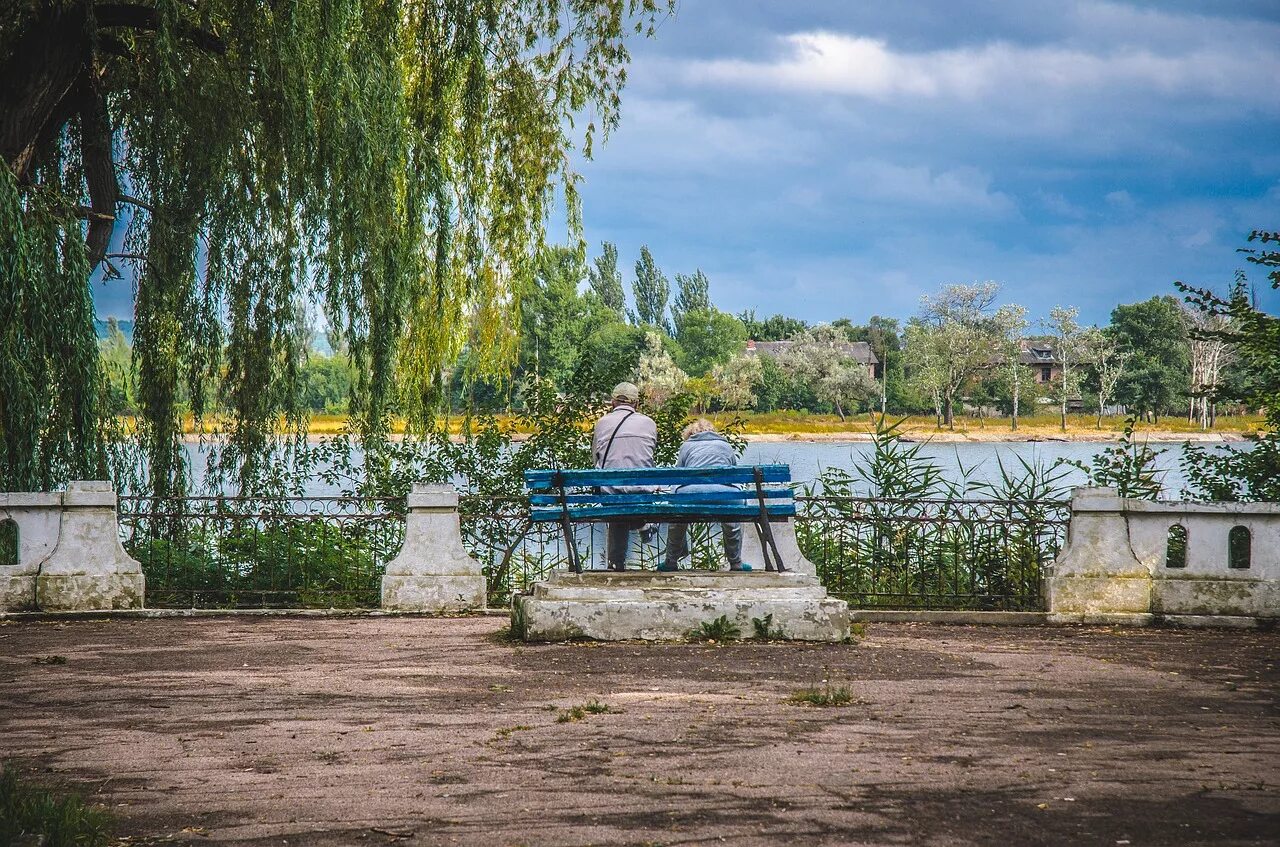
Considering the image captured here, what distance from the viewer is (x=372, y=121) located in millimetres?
11602

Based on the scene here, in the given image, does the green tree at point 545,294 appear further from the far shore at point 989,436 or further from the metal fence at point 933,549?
the far shore at point 989,436

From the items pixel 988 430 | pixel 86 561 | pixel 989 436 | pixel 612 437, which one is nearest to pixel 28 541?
pixel 86 561

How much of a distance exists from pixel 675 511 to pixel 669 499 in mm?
115

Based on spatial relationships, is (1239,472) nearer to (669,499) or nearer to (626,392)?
(626,392)

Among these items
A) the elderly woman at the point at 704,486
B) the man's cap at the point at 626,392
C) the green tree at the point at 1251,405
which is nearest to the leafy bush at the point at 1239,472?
the green tree at the point at 1251,405

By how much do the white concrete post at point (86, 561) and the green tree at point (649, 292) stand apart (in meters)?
99.6

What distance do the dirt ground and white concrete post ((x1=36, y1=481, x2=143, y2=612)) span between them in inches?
57.8

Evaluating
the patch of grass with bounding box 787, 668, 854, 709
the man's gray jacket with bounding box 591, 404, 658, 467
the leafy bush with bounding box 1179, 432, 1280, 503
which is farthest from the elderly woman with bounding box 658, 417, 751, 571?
the leafy bush with bounding box 1179, 432, 1280, 503

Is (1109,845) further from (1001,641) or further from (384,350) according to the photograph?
(384,350)

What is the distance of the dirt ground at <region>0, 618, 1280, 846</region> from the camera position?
14.0ft

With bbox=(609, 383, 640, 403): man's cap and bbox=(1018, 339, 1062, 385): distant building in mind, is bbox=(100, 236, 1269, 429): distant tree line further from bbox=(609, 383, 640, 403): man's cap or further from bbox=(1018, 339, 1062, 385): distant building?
bbox=(609, 383, 640, 403): man's cap

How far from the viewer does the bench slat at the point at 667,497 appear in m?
9.07

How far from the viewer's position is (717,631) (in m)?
8.81

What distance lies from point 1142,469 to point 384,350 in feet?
25.1
